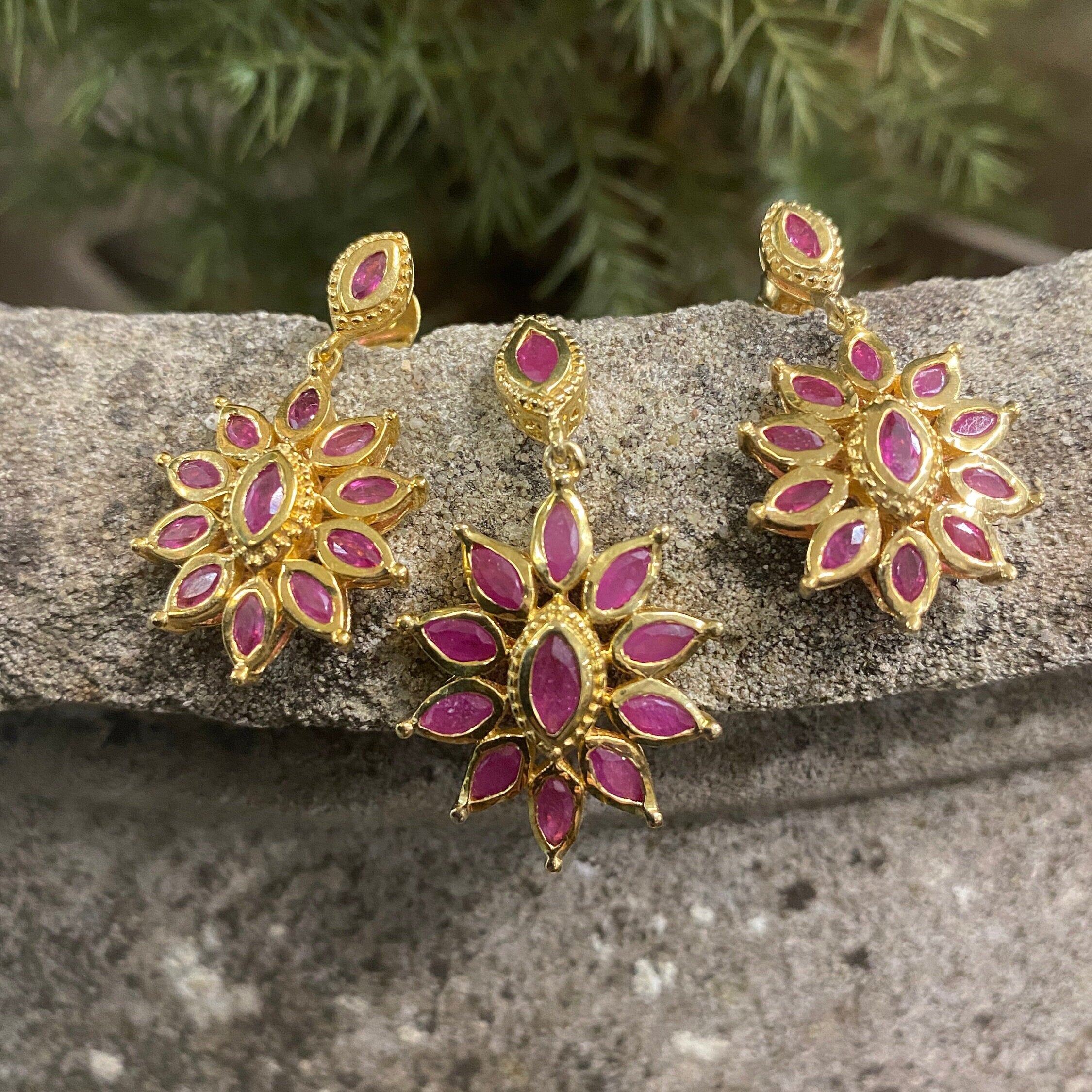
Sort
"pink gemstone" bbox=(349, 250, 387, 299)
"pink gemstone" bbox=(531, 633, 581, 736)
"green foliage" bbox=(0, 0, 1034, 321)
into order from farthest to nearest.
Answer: "green foliage" bbox=(0, 0, 1034, 321), "pink gemstone" bbox=(349, 250, 387, 299), "pink gemstone" bbox=(531, 633, 581, 736)

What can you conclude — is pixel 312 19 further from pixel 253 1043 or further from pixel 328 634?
pixel 253 1043

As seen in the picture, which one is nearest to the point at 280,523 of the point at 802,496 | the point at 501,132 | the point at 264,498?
the point at 264,498

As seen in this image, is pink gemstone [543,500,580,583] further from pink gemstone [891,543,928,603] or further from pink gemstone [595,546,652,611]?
pink gemstone [891,543,928,603]

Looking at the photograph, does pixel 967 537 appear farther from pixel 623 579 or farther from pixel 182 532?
pixel 182 532

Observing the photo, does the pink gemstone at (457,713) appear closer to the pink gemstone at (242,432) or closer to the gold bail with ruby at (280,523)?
the gold bail with ruby at (280,523)

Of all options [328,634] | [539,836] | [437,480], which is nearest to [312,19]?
[437,480]

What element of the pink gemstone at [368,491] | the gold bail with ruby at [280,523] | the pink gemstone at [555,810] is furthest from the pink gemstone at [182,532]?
the pink gemstone at [555,810]

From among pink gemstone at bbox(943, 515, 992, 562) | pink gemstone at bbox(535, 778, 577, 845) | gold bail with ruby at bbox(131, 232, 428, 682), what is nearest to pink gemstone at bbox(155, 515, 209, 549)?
gold bail with ruby at bbox(131, 232, 428, 682)
